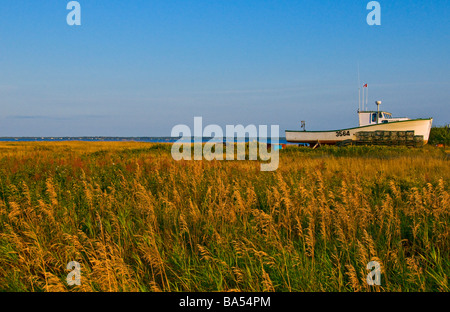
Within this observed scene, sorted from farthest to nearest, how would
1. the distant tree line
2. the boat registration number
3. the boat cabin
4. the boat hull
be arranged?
the distant tree line
the boat cabin
the boat registration number
the boat hull

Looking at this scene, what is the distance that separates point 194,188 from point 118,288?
410 cm

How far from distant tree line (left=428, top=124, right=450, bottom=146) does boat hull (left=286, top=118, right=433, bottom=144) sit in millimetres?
5982

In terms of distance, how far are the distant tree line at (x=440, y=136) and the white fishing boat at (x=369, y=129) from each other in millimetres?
5678

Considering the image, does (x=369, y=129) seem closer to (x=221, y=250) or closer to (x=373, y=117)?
(x=373, y=117)

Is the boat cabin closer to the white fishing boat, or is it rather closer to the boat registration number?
the white fishing boat

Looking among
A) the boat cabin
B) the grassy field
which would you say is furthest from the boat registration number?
the grassy field

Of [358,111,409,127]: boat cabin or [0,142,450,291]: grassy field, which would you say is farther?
[358,111,409,127]: boat cabin

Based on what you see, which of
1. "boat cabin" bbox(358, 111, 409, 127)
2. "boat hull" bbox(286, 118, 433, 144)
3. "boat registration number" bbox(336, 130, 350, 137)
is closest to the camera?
"boat hull" bbox(286, 118, 433, 144)

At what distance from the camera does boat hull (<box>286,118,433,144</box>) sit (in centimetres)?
2883

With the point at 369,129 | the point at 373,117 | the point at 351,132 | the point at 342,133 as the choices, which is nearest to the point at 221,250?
the point at 369,129

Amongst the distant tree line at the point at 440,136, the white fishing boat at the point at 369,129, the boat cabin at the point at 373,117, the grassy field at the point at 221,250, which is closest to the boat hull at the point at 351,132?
the white fishing boat at the point at 369,129

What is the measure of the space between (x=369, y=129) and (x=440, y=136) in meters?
12.6
